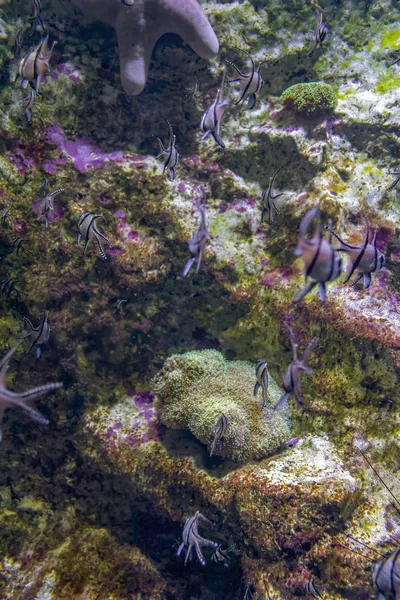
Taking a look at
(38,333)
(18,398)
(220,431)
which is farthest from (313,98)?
(18,398)

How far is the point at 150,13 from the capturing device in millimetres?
4551

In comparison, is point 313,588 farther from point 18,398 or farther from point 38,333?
point 38,333

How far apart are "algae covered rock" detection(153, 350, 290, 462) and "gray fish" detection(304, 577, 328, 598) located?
109 centimetres

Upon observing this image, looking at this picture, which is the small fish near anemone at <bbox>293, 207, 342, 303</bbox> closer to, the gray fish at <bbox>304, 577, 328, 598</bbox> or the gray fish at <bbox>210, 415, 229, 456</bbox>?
the gray fish at <bbox>210, 415, 229, 456</bbox>

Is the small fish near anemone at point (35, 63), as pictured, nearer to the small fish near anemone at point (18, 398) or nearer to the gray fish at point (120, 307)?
the gray fish at point (120, 307)

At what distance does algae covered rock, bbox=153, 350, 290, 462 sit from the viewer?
3.71 metres

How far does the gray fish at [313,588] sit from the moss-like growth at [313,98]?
513cm

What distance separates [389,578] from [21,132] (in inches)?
211

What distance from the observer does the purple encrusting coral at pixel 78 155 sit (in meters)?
4.39

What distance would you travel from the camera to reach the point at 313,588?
9.76 ft

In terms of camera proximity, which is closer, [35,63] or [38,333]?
[35,63]

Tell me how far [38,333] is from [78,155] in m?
2.30

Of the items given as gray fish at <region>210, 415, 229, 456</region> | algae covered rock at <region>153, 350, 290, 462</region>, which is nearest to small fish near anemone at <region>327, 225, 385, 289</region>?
gray fish at <region>210, 415, 229, 456</region>

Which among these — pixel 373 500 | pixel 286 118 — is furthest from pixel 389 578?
pixel 286 118
